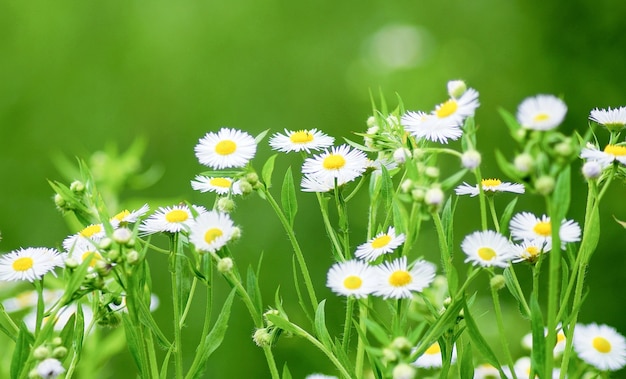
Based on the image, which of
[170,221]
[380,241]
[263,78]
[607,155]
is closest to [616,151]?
[607,155]

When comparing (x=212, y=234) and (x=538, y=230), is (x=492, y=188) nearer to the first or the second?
(x=538, y=230)

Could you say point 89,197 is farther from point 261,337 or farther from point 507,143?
point 507,143

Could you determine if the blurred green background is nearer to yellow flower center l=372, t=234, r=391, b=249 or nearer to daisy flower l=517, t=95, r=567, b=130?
yellow flower center l=372, t=234, r=391, b=249

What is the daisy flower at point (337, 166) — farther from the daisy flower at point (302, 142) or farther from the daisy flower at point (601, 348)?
the daisy flower at point (601, 348)

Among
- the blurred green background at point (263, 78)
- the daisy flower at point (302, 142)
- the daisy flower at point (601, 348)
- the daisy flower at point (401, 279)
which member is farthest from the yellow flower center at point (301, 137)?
the blurred green background at point (263, 78)

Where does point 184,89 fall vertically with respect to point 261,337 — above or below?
above

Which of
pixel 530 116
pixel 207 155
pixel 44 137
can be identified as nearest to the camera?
pixel 530 116

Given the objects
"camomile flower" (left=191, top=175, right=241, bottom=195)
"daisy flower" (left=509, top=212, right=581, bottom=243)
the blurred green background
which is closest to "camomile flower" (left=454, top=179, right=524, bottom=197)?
"daisy flower" (left=509, top=212, right=581, bottom=243)

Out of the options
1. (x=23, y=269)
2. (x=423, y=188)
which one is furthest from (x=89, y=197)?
(x=423, y=188)
